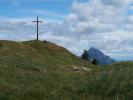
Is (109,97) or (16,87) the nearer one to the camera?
(109,97)

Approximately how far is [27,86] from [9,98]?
3.46 m

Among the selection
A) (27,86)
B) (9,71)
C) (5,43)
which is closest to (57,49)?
(5,43)

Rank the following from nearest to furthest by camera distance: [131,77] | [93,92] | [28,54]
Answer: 1. [93,92]
2. [131,77]
3. [28,54]

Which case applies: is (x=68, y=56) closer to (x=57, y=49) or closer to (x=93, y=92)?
(x=57, y=49)

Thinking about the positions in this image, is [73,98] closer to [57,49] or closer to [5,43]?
[5,43]

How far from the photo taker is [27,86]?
70.8 feet

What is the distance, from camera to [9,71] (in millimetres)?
27672

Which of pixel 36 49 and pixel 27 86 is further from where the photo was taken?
pixel 36 49

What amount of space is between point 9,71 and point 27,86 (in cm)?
638

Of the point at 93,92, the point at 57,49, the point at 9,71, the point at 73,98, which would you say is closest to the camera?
the point at 73,98

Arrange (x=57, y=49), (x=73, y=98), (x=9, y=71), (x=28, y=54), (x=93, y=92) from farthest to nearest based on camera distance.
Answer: (x=57, y=49), (x=28, y=54), (x=9, y=71), (x=93, y=92), (x=73, y=98)

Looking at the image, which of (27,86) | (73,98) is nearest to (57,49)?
(27,86)

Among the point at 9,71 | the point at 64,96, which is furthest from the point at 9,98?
the point at 9,71

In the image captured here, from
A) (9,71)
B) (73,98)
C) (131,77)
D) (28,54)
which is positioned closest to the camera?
(73,98)
